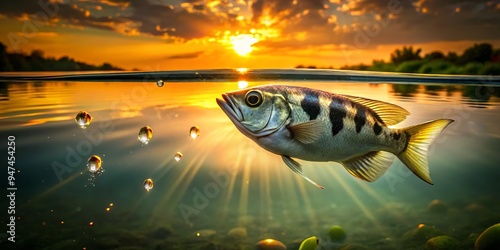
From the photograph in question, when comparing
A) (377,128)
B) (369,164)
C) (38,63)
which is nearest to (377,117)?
(377,128)

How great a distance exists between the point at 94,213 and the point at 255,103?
6.48m

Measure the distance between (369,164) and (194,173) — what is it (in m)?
7.16

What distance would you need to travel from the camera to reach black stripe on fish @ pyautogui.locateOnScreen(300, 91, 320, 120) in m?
2.06

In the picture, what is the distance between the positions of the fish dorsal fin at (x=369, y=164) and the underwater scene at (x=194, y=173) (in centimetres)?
354

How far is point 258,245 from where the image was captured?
550cm

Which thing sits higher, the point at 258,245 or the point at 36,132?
the point at 36,132

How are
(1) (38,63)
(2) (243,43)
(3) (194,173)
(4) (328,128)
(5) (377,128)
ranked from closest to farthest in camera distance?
(4) (328,128) < (5) (377,128) < (2) (243,43) < (1) (38,63) < (3) (194,173)

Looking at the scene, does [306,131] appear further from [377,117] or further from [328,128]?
[377,117]

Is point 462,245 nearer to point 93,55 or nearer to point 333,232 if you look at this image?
point 333,232

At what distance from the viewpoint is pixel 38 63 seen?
615 cm

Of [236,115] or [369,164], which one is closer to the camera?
[236,115]

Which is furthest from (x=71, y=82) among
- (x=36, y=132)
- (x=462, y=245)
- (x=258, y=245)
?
(x=462, y=245)

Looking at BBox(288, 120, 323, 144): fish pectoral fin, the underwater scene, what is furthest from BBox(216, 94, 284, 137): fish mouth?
the underwater scene

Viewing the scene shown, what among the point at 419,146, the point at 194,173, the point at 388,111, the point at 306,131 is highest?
the point at 388,111
